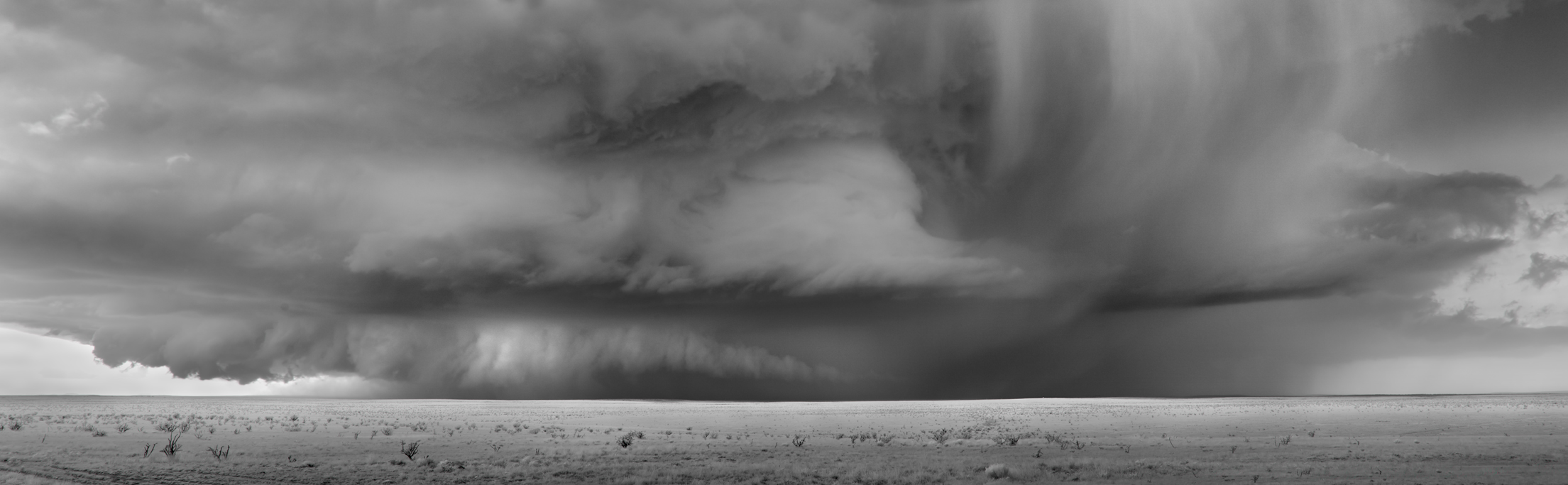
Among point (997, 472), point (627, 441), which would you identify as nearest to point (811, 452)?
point (627, 441)

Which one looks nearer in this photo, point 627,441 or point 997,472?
point 997,472

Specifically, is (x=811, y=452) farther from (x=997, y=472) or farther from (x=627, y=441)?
(x=997, y=472)

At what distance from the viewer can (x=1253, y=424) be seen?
2539 inches

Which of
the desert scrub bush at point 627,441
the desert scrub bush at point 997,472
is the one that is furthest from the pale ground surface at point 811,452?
the desert scrub bush at point 627,441

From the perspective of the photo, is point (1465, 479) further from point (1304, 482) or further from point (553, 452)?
point (553, 452)

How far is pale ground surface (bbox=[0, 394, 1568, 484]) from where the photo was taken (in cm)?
3036

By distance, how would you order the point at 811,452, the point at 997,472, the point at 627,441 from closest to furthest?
the point at 997,472
the point at 811,452
the point at 627,441

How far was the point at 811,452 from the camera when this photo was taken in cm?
4222

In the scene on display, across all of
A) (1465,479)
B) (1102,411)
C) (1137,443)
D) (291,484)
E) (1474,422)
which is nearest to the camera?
(1465,479)

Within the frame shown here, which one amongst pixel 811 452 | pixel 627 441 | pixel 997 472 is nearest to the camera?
pixel 997 472

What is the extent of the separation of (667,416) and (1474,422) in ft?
217

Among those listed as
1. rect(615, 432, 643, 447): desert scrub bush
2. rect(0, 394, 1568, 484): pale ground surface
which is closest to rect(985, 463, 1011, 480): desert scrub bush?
rect(0, 394, 1568, 484): pale ground surface

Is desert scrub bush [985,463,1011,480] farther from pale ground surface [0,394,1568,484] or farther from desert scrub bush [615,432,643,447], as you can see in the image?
desert scrub bush [615,432,643,447]

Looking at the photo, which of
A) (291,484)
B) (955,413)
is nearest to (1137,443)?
(291,484)
